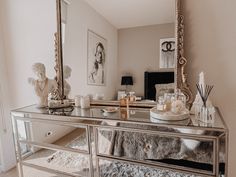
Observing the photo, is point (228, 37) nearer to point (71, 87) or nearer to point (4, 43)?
point (71, 87)

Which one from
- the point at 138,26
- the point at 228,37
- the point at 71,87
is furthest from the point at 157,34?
the point at 71,87

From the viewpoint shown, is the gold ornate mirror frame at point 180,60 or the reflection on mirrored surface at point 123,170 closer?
the gold ornate mirror frame at point 180,60

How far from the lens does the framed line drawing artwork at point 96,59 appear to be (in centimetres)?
157

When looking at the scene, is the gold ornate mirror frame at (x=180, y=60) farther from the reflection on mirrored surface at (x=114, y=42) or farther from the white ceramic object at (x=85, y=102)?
the white ceramic object at (x=85, y=102)

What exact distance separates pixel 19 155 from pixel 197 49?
5.50 ft

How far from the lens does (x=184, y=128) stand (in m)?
1.00

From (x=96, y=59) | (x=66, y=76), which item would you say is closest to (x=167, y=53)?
(x=96, y=59)

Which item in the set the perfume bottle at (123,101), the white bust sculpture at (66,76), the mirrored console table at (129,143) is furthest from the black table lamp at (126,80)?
the white bust sculpture at (66,76)

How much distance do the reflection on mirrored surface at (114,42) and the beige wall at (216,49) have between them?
0.45 feet

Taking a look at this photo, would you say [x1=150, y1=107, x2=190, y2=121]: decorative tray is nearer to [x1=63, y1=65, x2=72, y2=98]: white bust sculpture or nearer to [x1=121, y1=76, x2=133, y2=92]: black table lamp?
[x1=121, y1=76, x2=133, y2=92]: black table lamp

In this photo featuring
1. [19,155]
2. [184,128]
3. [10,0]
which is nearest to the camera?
[184,128]

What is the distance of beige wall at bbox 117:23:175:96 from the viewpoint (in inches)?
55.1

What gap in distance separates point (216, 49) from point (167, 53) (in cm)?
33

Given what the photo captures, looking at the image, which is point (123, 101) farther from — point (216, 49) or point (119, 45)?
point (216, 49)
